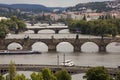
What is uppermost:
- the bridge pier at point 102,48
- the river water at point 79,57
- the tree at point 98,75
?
the tree at point 98,75

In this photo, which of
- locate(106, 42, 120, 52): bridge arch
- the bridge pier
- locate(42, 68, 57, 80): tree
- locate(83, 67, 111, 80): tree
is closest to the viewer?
locate(42, 68, 57, 80): tree

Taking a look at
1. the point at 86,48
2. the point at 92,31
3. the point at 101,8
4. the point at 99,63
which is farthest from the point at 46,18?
the point at 99,63

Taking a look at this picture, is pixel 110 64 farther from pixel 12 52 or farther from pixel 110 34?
pixel 110 34

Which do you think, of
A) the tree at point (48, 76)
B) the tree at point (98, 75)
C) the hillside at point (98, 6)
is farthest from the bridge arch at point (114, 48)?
the hillside at point (98, 6)

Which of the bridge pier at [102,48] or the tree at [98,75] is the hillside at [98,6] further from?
the tree at [98,75]

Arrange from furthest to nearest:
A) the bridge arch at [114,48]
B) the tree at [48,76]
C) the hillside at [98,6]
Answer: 1. the hillside at [98,6]
2. the bridge arch at [114,48]
3. the tree at [48,76]

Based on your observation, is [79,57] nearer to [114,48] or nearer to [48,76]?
[114,48]

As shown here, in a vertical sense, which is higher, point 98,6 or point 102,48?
point 102,48

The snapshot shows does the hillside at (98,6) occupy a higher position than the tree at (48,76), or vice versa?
the tree at (48,76)

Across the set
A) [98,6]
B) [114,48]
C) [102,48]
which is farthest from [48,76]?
[98,6]

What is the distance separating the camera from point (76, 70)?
33625mm

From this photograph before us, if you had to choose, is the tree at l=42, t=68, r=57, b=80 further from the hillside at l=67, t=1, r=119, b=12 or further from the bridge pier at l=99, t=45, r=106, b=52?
the hillside at l=67, t=1, r=119, b=12

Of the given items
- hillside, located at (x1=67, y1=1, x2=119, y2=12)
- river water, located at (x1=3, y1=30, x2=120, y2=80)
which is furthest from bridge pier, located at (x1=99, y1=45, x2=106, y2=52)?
hillside, located at (x1=67, y1=1, x2=119, y2=12)

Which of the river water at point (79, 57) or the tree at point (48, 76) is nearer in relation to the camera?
the tree at point (48, 76)
